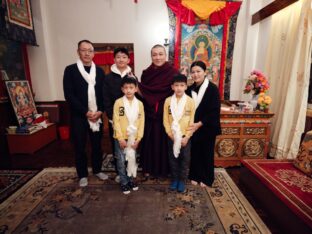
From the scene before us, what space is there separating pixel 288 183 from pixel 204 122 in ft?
3.06

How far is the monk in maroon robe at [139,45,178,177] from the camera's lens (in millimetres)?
2002

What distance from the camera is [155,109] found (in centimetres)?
205

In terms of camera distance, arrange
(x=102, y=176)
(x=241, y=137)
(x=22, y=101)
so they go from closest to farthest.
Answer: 1. (x=102, y=176)
2. (x=241, y=137)
3. (x=22, y=101)

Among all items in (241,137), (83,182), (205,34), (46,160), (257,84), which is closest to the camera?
(83,182)

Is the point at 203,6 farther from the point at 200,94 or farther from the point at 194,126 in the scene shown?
the point at 194,126

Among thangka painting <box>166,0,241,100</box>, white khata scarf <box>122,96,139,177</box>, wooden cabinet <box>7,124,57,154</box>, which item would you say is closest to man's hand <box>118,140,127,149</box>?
white khata scarf <box>122,96,139,177</box>

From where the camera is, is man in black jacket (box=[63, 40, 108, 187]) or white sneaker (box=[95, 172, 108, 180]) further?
white sneaker (box=[95, 172, 108, 180])

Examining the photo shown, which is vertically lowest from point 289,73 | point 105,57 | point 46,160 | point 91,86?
point 46,160

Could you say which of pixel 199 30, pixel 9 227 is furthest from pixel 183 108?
pixel 199 30

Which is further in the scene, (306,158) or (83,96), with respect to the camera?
(83,96)

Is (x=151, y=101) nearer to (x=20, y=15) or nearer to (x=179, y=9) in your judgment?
(x=179, y=9)

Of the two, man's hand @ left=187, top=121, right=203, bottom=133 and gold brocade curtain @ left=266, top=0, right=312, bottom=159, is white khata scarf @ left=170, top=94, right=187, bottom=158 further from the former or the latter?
gold brocade curtain @ left=266, top=0, right=312, bottom=159

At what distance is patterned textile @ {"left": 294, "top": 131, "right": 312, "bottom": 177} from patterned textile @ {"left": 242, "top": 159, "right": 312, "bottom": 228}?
5cm

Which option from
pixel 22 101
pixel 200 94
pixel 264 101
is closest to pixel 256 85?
pixel 264 101
